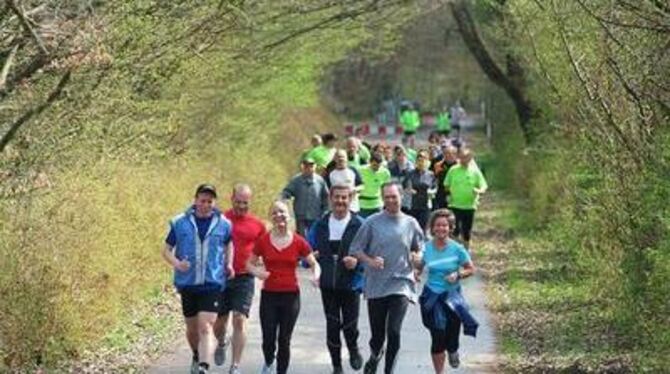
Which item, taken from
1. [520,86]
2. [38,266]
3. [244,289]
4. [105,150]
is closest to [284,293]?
[244,289]

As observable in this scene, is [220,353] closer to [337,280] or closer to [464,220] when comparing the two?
[337,280]

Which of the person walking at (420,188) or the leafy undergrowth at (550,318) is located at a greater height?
the person walking at (420,188)

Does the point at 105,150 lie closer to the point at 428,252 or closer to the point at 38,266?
the point at 38,266

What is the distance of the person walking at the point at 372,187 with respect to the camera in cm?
2086

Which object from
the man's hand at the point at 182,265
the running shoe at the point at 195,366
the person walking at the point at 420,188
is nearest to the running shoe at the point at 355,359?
the running shoe at the point at 195,366

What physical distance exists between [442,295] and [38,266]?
12.5ft

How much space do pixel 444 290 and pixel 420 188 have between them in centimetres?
1005

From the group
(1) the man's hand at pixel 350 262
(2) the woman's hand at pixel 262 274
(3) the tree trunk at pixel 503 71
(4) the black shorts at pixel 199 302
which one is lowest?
(4) the black shorts at pixel 199 302

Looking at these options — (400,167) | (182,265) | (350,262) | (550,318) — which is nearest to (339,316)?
(350,262)

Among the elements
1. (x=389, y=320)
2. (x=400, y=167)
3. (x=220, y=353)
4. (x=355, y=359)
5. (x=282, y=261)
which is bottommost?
(x=355, y=359)

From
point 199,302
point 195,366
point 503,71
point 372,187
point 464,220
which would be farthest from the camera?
point 503,71

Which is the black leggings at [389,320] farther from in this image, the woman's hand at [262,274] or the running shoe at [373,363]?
the woman's hand at [262,274]

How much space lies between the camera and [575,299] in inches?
675

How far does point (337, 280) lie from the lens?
12602mm
